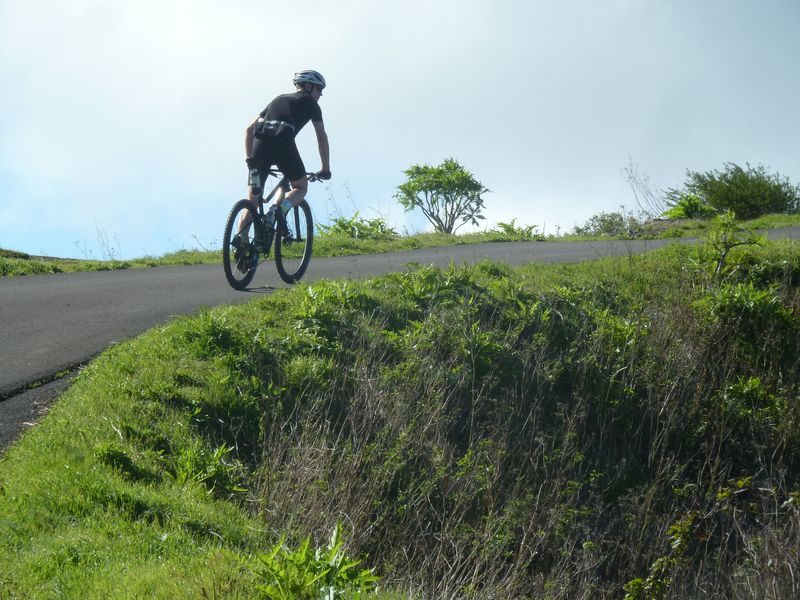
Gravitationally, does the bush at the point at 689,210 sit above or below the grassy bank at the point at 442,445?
above

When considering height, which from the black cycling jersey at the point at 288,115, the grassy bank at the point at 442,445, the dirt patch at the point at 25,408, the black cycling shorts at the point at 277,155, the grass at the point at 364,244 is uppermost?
the black cycling jersey at the point at 288,115

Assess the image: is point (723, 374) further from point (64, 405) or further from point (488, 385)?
point (64, 405)

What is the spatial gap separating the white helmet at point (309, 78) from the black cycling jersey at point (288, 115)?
13 centimetres

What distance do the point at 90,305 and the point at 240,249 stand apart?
1.67 meters

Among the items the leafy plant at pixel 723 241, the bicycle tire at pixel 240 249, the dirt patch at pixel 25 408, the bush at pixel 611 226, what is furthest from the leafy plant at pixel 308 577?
the bush at pixel 611 226

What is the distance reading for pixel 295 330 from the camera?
8305 mm

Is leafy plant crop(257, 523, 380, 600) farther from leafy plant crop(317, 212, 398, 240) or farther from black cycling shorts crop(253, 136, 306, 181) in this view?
leafy plant crop(317, 212, 398, 240)

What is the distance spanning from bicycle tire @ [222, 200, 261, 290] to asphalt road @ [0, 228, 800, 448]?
0.62 ft

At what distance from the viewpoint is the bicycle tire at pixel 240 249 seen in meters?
9.41

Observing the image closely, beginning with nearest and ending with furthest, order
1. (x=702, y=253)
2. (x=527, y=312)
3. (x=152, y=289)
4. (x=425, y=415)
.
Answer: (x=425, y=415)
(x=527, y=312)
(x=152, y=289)
(x=702, y=253)

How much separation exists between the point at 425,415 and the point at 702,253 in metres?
6.36

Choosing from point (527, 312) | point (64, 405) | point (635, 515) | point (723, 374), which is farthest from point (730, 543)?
point (64, 405)

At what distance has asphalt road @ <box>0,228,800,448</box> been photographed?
6941mm

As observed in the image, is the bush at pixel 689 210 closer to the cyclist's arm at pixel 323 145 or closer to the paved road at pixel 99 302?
the paved road at pixel 99 302
